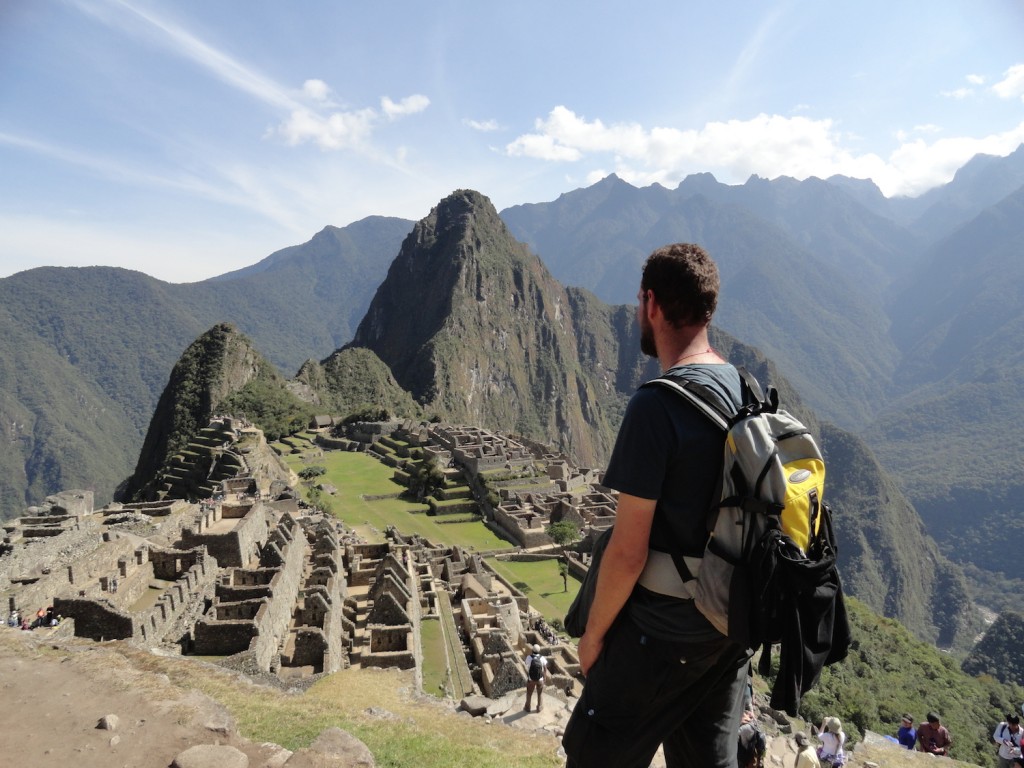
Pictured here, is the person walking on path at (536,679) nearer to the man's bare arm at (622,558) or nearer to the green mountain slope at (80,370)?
the man's bare arm at (622,558)

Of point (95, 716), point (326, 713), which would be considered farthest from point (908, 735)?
point (95, 716)

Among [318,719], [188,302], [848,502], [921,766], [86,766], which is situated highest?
[188,302]

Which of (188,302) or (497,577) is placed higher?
(188,302)

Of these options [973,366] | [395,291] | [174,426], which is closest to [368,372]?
[174,426]

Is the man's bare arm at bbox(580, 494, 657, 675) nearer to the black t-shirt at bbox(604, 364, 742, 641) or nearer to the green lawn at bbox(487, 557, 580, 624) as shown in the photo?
the black t-shirt at bbox(604, 364, 742, 641)

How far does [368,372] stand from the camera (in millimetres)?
109375

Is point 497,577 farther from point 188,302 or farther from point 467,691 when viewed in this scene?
point 188,302

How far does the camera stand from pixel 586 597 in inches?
121

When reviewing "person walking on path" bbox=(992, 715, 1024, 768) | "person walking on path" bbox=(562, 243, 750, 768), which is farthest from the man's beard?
"person walking on path" bbox=(992, 715, 1024, 768)

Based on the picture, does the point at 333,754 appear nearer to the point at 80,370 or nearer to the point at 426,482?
the point at 426,482

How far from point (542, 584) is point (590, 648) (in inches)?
1131

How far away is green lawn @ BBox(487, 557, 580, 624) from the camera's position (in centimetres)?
2694

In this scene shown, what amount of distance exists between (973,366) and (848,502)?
110 meters

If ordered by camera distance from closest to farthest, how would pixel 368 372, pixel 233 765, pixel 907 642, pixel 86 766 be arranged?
1. pixel 233 765
2. pixel 86 766
3. pixel 907 642
4. pixel 368 372
